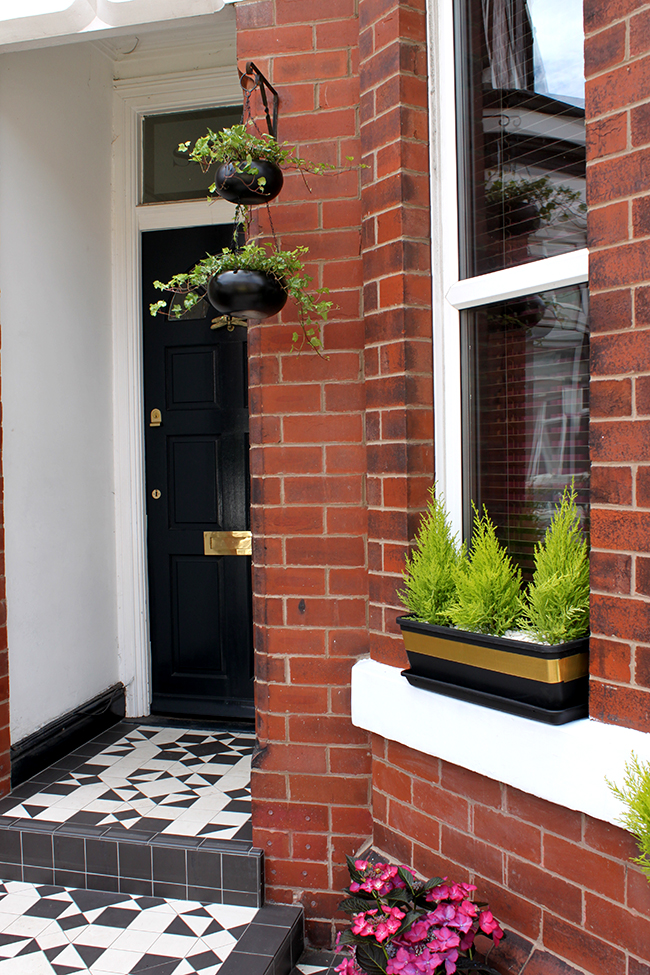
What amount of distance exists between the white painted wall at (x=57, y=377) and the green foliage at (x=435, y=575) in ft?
6.04

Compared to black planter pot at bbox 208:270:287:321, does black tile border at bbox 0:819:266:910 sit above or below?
below

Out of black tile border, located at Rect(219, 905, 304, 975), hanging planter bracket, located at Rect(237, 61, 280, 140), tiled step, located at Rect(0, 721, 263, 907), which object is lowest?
black tile border, located at Rect(219, 905, 304, 975)

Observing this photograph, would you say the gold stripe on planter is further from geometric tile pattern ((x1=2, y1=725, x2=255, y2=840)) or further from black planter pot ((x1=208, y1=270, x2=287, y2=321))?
geometric tile pattern ((x1=2, y1=725, x2=255, y2=840))

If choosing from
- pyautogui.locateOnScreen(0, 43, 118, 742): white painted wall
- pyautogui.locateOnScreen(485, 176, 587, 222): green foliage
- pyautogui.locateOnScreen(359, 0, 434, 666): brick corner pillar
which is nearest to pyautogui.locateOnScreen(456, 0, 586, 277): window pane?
pyautogui.locateOnScreen(485, 176, 587, 222): green foliage

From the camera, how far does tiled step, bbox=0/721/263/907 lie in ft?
8.25

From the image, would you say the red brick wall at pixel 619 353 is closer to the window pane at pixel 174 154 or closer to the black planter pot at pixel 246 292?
the black planter pot at pixel 246 292

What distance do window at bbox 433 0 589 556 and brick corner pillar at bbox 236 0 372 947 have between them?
0.34 metres

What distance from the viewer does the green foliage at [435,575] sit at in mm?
1935

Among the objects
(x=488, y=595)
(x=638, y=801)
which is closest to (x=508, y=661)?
(x=488, y=595)

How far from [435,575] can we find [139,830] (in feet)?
5.05

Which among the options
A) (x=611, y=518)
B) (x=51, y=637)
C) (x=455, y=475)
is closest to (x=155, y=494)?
(x=51, y=637)

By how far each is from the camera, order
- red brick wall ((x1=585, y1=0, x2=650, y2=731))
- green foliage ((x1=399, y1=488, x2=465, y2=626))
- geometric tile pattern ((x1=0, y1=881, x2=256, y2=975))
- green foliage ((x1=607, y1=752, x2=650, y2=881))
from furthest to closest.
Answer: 1. geometric tile pattern ((x1=0, y1=881, x2=256, y2=975))
2. green foliage ((x1=399, y1=488, x2=465, y2=626))
3. red brick wall ((x1=585, y1=0, x2=650, y2=731))
4. green foliage ((x1=607, y1=752, x2=650, y2=881))

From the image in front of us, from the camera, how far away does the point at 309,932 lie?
7.93 ft

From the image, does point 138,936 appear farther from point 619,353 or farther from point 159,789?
point 619,353
